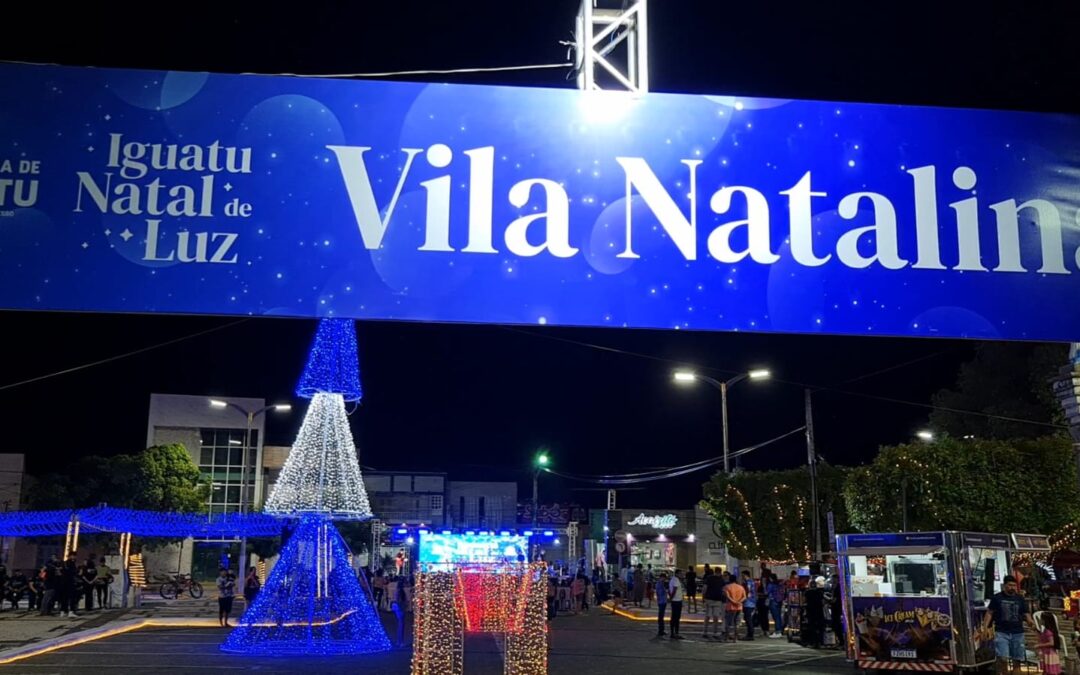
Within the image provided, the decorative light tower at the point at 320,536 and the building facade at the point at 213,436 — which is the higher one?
the building facade at the point at 213,436

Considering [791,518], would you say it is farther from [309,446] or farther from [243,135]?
[243,135]

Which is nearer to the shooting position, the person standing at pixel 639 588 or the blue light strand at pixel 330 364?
the blue light strand at pixel 330 364

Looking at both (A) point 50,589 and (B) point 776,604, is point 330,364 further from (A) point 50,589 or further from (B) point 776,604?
(A) point 50,589

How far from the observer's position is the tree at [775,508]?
109 feet

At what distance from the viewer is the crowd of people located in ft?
97.7

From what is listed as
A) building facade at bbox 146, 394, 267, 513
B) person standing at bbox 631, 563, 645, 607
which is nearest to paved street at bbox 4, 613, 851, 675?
person standing at bbox 631, 563, 645, 607

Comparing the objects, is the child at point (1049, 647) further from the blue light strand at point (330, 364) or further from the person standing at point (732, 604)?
the blue light strand at point (330, 364)

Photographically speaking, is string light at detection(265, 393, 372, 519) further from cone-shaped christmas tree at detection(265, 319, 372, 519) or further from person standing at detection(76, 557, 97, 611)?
person standing at detection(76, 557, 97, 611)

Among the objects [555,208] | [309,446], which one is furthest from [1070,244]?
[309,446]

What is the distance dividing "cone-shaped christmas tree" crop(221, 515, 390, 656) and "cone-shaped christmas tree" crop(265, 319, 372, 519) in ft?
1.55

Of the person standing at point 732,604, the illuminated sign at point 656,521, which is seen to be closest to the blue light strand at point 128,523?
the person standing at point 732,604

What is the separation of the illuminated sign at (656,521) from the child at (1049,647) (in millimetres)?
51100

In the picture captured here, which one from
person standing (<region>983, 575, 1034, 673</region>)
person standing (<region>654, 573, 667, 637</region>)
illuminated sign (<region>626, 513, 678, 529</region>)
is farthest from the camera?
illuminated sign (<region>626, 513, 678, 529</region>)

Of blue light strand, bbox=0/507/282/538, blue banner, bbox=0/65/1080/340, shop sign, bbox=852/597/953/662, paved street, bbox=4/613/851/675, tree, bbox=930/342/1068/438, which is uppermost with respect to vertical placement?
tree, bbox=930/342/1068/438
